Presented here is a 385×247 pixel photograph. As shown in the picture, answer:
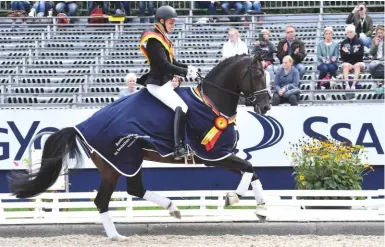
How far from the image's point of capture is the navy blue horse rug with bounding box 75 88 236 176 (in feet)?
31.7

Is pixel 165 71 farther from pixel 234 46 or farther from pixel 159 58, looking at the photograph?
pixel 234 46

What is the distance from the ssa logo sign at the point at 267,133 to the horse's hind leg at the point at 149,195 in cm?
312

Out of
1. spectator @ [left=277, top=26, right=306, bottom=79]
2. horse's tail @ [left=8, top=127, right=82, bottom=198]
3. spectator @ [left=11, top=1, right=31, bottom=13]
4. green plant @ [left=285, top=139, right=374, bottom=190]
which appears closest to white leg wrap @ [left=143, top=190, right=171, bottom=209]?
horse's tail @ [left=8, top=127, right=82, bottom=198]

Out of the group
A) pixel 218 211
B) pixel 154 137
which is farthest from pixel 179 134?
pixel 218 211

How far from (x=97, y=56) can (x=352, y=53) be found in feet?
13.9

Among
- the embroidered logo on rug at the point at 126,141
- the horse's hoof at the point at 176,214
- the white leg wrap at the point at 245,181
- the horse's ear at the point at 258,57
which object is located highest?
the horse's ear at the point at 258,57

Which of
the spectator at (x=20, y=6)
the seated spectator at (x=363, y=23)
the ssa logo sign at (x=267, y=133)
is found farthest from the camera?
the spectator at (x=20, y=6)

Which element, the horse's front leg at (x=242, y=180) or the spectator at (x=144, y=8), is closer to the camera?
the horse's front leg at (x=242, y=180)

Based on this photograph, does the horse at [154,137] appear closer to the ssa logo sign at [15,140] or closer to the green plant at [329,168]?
the green plant at [329,168]

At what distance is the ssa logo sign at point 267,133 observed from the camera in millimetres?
13031

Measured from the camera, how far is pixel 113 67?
15.8 meters

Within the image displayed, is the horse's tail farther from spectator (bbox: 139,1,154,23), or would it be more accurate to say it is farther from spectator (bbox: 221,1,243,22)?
spectator (bbox: 221,1,243,22)

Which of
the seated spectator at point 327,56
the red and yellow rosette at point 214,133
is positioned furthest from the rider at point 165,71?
the seated spectator at point 327,56

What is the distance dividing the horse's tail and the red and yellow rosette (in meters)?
1.32
